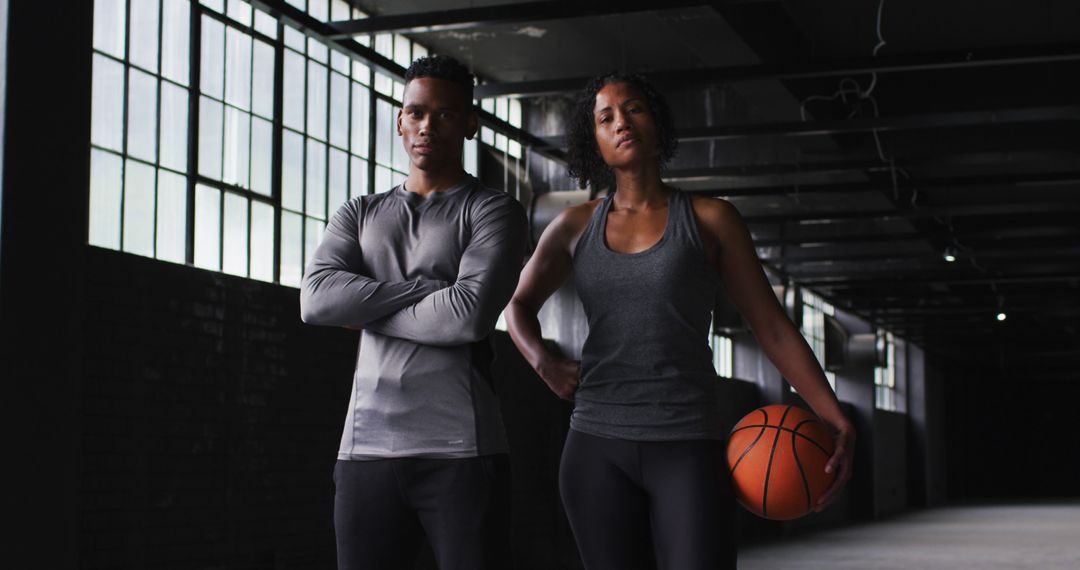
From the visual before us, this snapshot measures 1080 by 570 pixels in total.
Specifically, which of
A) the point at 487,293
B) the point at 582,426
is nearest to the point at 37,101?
the point at 487,293

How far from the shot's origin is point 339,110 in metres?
8.92

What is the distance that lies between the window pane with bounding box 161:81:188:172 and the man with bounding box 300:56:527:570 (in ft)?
15.6

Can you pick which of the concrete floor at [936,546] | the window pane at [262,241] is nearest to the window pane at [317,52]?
the window pane at [262,241]

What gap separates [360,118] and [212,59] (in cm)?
183

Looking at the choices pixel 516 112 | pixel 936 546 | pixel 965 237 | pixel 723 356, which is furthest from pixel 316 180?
pixel 723 356

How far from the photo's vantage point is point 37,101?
3.21 meters

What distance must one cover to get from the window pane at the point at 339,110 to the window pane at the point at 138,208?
2.06 meters

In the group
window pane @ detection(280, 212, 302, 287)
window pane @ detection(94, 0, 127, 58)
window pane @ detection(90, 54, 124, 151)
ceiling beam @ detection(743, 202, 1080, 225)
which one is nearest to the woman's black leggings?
window pane @ detection(90, 54, 124, 151)

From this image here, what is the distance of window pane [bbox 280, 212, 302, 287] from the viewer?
820 cm

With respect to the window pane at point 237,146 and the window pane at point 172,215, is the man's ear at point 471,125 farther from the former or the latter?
the window pane at point 237,146

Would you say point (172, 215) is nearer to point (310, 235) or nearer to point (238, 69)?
point (238, 69)

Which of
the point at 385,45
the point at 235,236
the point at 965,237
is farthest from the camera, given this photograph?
the point at 965,237

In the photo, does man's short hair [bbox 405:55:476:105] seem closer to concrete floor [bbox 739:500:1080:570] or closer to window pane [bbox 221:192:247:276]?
window pane [bbox 221:192:247:276]

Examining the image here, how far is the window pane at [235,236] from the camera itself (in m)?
7.60
